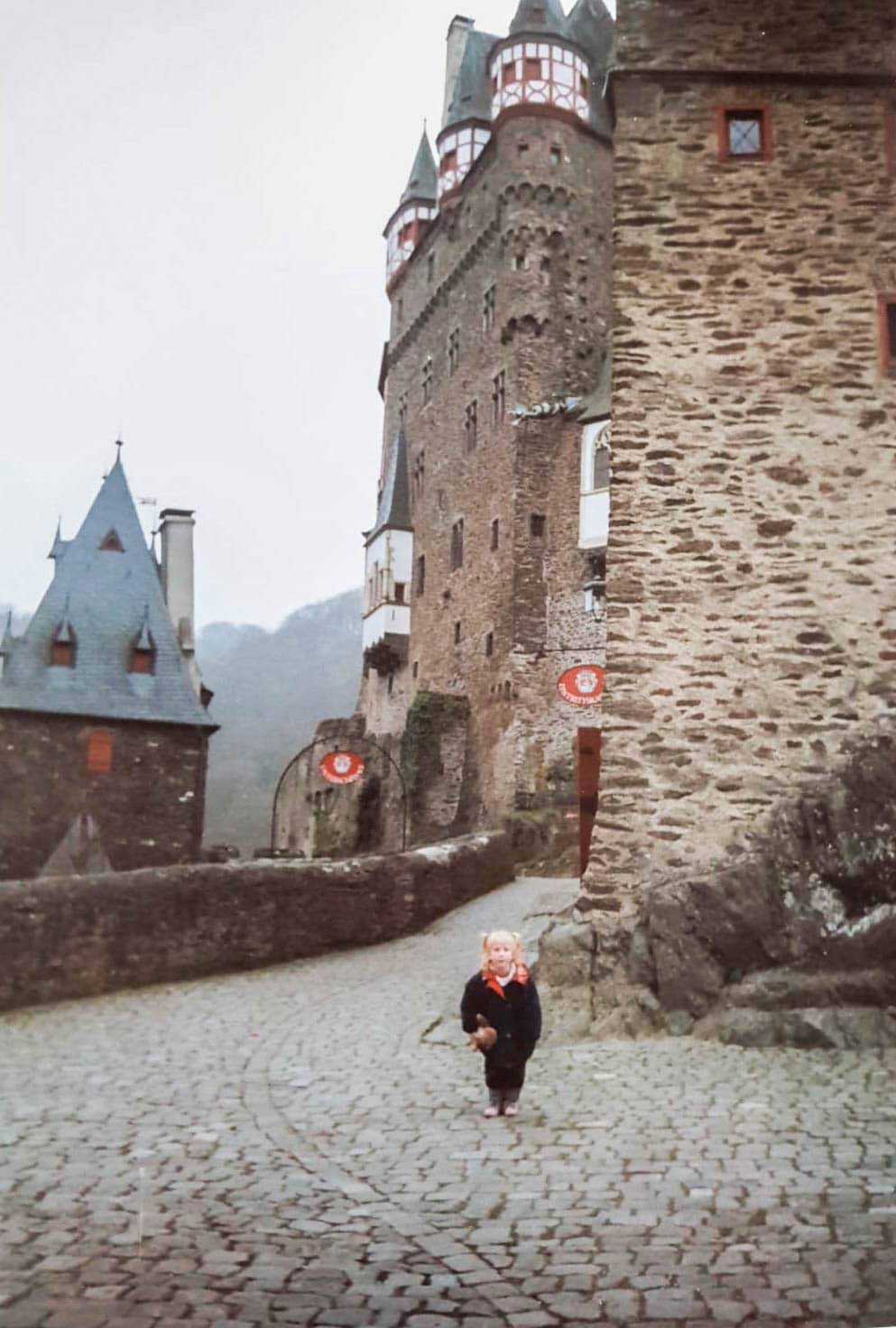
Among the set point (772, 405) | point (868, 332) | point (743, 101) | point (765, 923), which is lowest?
point (765, 923)

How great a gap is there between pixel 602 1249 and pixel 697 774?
186 inches

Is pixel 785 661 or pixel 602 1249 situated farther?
pixel 785 661

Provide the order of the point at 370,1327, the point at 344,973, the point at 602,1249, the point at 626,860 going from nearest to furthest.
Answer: the point at 370,1327 < the point at 602,1249 < the point at 626,860 < the point at 344,973

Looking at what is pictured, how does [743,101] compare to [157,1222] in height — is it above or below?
above

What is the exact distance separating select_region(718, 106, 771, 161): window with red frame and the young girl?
22.2 ft

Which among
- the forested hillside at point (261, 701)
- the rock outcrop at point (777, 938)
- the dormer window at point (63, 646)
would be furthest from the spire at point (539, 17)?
the rock outcrop at point (777, 938)

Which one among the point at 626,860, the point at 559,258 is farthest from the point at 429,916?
the point at 559,258

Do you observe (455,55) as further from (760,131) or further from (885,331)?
(885,331)

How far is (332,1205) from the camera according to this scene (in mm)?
4410

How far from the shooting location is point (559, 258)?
97.2 feet

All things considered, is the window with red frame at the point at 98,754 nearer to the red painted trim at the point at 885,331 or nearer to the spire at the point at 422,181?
the red painted trim at the point at 885,331

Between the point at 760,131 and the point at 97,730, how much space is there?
1408cm

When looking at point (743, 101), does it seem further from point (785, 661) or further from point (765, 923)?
point (765, 923)

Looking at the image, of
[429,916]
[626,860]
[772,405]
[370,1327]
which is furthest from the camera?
[429,916]
